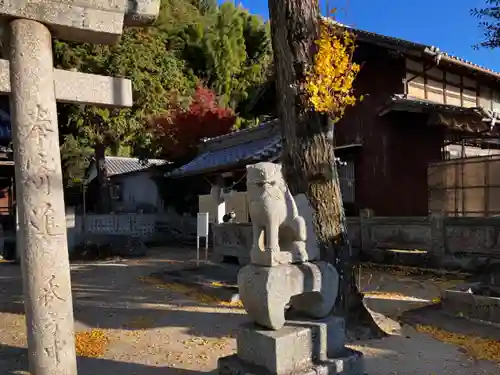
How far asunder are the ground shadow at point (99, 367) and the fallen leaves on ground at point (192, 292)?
10.7 feet

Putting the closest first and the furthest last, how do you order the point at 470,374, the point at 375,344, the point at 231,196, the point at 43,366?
the point at 43,366 < the point at 470,374 < the point at 375,344 < the point at 231,196

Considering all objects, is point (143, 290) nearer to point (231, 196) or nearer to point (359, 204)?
point (231, 196)

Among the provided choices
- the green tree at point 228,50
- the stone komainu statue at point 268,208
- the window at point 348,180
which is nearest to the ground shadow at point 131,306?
the stone komainu statue at point 268,208

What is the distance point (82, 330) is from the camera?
271 inches

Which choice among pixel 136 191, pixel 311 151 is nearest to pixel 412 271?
pixel 311 151

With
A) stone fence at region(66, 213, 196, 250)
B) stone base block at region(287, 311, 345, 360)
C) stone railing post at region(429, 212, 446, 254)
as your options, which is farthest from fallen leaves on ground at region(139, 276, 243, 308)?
stone fence at region(66, 213, 196, 250)

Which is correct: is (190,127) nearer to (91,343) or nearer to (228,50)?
(228,50)

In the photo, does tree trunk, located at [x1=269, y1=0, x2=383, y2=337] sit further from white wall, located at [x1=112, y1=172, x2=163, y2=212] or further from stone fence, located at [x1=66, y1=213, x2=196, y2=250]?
white wall, located at [x1=112, y1=172, x2=163, y2=212]

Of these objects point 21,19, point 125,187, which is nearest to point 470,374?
point 21,19

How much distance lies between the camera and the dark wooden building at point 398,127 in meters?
13.6

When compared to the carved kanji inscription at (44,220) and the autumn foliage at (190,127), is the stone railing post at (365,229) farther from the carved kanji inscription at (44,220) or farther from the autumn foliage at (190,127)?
the autumn foliage at (190,127)

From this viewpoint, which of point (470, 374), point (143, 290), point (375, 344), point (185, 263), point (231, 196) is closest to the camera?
point (470, 374)

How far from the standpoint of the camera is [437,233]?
36.4 feet

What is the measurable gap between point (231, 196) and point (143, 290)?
184 inches
